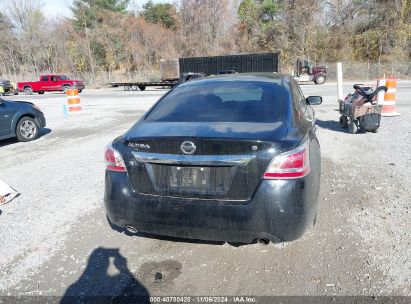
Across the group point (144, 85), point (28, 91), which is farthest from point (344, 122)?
point (28, 91)

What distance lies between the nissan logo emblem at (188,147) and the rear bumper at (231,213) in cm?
40

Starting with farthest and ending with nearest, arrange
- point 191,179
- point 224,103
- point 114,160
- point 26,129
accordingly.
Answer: point 26,129, point 224,103, point 114,160, point 191,179

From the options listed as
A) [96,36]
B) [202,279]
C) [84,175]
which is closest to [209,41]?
[96,36]

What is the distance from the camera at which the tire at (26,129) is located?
905cm

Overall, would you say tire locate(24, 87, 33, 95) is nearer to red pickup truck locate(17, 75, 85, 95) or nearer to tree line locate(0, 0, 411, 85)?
red pickup truck locate(17, 75, 85, 95)

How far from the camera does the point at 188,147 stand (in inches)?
109

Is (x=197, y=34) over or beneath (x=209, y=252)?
over

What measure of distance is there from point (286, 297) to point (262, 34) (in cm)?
4432

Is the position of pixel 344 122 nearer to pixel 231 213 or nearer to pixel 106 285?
pixel 231 213

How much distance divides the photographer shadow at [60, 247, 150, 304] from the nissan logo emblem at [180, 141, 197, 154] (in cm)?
121

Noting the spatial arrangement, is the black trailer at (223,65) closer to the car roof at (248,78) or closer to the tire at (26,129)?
the tire at (26,129)

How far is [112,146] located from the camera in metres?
3.14

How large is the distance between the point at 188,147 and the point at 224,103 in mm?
1028

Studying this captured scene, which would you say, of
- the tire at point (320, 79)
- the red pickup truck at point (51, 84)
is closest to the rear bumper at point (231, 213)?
the tire at point (320, 79)
